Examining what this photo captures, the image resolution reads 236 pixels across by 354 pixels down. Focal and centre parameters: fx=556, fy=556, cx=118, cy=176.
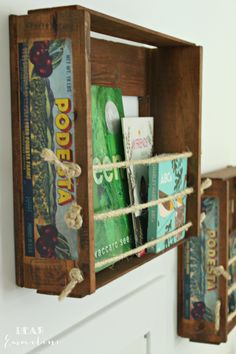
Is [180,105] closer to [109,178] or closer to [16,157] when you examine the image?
[109,178]

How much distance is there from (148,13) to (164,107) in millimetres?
211

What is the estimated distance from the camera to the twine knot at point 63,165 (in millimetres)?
729

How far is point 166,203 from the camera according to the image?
99cm

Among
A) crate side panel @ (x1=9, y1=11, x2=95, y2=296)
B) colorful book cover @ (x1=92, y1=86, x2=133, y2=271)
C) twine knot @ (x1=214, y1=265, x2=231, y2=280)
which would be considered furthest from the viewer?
twine knot @ (x1=214, y1=265, x2=231, y2=280)

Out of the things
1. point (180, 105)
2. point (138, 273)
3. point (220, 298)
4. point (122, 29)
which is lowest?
point (220, 298)

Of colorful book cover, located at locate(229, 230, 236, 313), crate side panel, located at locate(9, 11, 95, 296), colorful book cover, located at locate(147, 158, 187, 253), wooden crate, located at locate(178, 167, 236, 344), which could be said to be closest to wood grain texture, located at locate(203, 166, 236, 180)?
wooden crate, located at locate(178, 167, 236, 344)

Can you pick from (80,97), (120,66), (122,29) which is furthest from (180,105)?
(80,97)

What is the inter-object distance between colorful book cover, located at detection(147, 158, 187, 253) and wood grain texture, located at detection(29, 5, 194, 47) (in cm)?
22

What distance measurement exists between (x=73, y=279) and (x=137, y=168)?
29cm

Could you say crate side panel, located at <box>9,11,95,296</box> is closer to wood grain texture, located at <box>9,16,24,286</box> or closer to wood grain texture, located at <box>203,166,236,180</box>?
wood grain texture, located at <box>9,16,24,286</box>

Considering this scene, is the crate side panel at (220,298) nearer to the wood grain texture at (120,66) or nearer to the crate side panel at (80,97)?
the wood grain texture at (120,66)

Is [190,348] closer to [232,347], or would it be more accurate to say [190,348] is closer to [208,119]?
[232,347]

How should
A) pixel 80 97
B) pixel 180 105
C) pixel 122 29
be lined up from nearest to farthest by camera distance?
pixel 80 97, pixel 122 29, pixel 180 105

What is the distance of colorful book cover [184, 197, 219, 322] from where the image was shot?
1.34 metres
